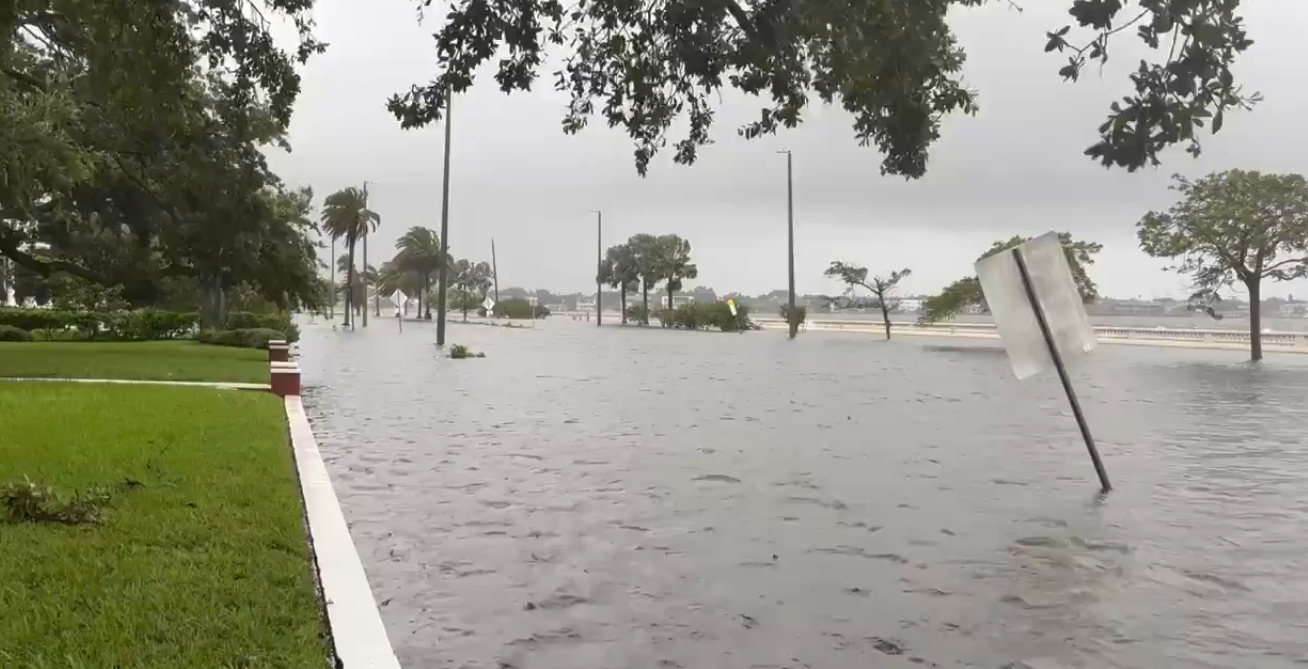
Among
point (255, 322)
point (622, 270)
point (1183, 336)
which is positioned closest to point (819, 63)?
point (255, 322)

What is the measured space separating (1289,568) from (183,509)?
780cm

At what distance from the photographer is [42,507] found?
7570 mm

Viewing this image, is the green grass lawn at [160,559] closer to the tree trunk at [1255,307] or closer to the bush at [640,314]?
the tree trunk at [1255,307]

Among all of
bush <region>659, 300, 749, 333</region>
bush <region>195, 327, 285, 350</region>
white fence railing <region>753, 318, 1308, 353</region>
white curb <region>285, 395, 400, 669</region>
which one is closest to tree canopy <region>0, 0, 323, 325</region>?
bush <region>195, 327, 285, 350</region>

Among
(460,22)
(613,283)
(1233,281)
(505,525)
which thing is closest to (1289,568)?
(505,525)

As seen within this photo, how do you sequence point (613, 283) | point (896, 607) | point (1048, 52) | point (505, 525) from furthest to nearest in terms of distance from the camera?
point (613, 283), point (505, 525), point (896, 607), point (1048, 52)

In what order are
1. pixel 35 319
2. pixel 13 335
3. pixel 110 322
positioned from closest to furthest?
pixel 13 335
pixel 110 322
pixel 35 319

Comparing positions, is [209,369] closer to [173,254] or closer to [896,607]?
[173,254]

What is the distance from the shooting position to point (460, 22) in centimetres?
849

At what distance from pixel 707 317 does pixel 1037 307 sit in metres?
65.7

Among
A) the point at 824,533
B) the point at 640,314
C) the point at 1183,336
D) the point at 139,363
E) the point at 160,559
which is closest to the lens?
the point at 160,559

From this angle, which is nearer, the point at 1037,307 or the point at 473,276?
the point at 1037,307

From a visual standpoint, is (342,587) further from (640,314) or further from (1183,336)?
(640,314)

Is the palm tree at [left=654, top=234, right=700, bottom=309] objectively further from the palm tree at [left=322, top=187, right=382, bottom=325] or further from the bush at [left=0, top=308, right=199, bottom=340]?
the bush at [left=0, top=308, right=199, bottom=340]
